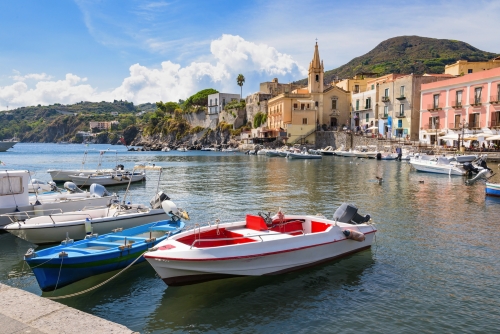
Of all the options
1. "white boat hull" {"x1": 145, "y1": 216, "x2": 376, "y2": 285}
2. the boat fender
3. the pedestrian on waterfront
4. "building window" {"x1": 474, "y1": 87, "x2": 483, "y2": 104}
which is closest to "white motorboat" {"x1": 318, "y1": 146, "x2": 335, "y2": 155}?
the pedestrian on waterfront

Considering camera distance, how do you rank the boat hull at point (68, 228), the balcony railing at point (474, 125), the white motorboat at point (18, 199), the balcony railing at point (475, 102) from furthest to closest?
1. the balcony railing at point (474, 125)
2. the balcony railing at point (475, 102)
3. the white motorboat at point (18, 199)
4. the boat hull at point (68, 228)

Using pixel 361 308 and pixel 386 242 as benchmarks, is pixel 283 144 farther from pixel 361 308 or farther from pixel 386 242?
pixel 361 308

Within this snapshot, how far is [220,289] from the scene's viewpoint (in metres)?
10.2

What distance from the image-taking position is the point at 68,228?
1378 cm

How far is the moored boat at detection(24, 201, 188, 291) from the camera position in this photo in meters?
9.86

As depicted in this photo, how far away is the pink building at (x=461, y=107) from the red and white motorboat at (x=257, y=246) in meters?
43.6

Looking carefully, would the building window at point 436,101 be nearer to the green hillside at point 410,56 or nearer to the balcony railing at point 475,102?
the balcony railing at point 475,102

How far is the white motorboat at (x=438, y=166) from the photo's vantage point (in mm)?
36847

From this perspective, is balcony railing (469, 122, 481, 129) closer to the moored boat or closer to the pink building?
the pink building

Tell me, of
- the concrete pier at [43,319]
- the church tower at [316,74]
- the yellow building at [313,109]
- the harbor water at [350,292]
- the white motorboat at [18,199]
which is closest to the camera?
the concrete pier at [43,319]

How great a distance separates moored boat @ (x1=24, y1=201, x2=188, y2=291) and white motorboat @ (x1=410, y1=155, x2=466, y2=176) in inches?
1273

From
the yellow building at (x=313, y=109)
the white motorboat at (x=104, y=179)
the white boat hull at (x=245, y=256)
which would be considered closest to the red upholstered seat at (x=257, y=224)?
the white boat hull at (x=245, y=256)

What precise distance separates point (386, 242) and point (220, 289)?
7.00 meters

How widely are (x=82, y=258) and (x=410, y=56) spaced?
569 feet
